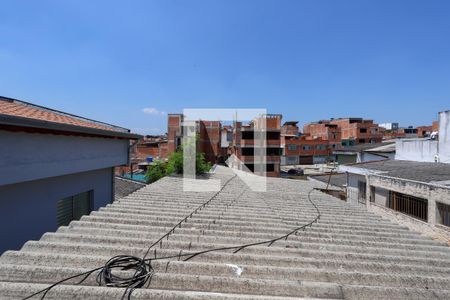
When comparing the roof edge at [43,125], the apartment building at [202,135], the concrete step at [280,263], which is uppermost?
the apartment building at [202,135]

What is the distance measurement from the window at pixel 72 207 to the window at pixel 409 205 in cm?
1324

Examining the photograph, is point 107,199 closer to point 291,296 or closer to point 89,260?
point 89,260

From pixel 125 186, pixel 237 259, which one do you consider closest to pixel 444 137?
pixel 125 186

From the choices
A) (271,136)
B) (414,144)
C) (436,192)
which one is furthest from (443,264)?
(271,136)

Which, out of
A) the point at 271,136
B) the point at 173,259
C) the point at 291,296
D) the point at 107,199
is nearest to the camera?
the point at 291,296

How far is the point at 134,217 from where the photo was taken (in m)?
3.93

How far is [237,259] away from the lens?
2561 millimetres

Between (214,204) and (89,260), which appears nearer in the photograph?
(89,260)

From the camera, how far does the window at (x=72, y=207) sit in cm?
577

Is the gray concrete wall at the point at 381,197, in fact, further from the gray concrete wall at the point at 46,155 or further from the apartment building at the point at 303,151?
the apartment building at the point at 303,151

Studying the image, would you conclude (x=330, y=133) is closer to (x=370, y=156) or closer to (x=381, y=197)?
(x=370, y=156)

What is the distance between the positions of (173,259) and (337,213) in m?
4.12

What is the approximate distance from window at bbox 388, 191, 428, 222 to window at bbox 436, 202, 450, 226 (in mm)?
602

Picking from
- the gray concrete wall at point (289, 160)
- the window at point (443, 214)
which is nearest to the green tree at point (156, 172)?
the window at point (443, 214)
